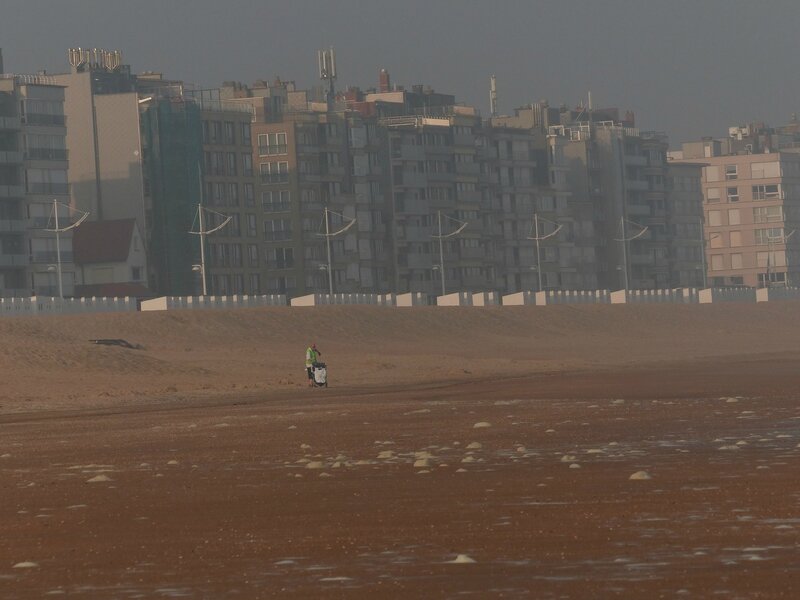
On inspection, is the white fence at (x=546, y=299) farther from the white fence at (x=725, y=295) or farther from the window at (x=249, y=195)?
the window at (x=249, y=195)

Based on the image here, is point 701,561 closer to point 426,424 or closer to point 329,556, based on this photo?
point 329,556

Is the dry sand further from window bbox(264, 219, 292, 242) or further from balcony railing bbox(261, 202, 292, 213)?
balcony railing bbox(261, 202, 292, 213)

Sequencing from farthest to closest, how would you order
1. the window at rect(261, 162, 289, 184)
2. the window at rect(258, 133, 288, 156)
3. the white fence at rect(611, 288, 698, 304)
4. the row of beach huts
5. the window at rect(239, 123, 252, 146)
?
the window at rect(258, 133, 288, 156)
the window at rect(261, 162, 289, 184)
the window at rect(239, 123, 252, 146)
the white fence at rect(611, 288, 698, 304)
the row of beach huts

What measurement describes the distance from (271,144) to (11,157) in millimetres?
37497

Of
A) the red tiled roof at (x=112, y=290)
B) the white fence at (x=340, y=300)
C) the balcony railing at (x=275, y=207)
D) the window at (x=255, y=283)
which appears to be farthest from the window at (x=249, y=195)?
the white fence at (x=340, y=300)

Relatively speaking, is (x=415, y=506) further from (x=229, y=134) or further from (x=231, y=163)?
(x=229, y=134)

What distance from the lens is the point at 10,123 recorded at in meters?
146

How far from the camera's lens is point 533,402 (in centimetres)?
4350

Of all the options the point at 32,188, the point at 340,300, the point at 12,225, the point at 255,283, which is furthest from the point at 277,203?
the point at 340,300

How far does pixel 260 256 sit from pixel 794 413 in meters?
142

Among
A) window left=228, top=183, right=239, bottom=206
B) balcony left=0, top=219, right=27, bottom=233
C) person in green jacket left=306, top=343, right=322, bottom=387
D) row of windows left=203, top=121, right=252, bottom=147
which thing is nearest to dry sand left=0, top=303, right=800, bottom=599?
person in green jacket left=306, top=343, right=322, bottom=387

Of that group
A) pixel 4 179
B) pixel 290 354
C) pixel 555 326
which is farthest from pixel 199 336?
pixel 4 179

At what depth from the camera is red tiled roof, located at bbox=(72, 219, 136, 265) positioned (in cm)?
15525

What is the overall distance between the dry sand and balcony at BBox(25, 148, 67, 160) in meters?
90.2
